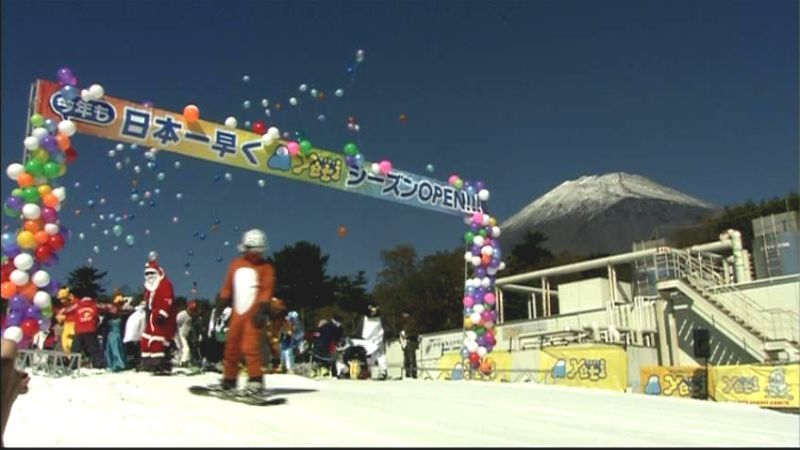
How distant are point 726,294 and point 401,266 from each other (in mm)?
34531

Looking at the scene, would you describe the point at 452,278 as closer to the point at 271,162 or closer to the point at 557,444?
the point at 271,162

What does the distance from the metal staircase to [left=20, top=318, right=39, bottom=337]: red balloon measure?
826 inches

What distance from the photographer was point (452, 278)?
5616 centimetres

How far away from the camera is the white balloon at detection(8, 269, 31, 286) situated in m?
10.6

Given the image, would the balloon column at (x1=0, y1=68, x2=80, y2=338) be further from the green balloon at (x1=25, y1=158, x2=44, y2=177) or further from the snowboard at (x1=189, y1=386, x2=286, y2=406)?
the snowboard at (x1=189, y1=386, x2=286, y2=406)

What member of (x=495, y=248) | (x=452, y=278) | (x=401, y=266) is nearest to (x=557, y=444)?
(x=495, y=248)

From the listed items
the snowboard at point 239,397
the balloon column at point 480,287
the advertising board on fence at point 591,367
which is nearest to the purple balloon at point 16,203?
the snowboard at point 239,397

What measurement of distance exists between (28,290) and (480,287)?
33.2 feet

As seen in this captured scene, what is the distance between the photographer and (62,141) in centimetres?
1184

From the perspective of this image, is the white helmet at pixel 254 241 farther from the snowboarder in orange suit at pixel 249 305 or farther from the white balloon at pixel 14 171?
the white balloon at pixel 14 171

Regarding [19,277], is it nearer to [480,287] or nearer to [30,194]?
[30,194]

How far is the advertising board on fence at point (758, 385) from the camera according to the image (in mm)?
16906

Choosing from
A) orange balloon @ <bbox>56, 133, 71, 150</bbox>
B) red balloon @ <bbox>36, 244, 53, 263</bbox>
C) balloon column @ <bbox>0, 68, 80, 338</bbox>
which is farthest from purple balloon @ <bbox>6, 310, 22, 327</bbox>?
orange balloon @ <bbox>56, 133, 71, 150</bbox>

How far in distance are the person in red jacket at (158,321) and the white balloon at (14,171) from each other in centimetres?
223
